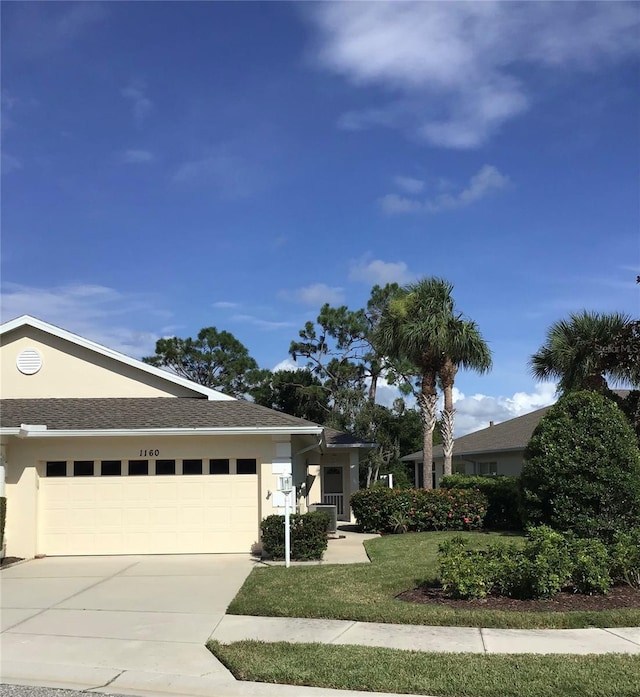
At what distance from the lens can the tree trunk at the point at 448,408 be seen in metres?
22.0

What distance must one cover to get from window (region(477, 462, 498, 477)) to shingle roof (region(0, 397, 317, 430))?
16.8 meters

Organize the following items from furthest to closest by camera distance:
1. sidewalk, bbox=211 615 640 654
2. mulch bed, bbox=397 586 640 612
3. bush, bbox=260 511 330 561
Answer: bush, bbox=260 511 330 561
mulch bed, bbox=397 586 640 612
sidewalk, bbox=211 615 640 654

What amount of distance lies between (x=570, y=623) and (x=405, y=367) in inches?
1202

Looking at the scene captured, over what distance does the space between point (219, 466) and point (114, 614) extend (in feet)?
18.8

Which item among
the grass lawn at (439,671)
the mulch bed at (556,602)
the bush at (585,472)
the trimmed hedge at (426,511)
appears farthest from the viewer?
the trimmed hedge at (426,511)

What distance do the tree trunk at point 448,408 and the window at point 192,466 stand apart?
33.6ft

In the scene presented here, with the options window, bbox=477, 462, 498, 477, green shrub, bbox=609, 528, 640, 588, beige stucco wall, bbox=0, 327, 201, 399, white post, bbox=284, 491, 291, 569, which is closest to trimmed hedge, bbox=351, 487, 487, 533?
white post, bbox=284, 491, 291, 569

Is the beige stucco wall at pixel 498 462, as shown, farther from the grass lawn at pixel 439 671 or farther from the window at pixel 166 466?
the grass lawn at pixel 439 671

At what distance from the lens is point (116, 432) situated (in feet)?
44.5

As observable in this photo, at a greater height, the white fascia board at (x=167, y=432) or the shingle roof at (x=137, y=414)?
the shingle roof at (x=137, y=414)

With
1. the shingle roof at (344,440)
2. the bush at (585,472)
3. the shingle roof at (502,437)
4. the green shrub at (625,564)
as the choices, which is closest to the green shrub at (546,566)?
the green shrub at (625,564)

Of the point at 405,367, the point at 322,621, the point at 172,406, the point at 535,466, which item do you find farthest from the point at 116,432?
the point at 405,367

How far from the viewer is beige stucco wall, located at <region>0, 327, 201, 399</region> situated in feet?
52.6

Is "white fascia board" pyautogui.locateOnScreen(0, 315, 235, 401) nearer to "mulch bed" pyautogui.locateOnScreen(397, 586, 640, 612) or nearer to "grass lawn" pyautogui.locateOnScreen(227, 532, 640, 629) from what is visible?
"grass lawn" pyautogui.locateOnScreen(227, 532, 640, 629)
